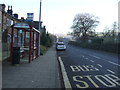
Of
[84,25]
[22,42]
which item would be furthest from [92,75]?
[84,25]

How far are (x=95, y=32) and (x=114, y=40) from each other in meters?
35.6

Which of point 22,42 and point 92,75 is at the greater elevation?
point 22,42

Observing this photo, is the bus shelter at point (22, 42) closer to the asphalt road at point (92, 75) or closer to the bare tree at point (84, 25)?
the asphalt road at point (92, 75)

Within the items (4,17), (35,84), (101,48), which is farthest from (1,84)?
(101,48)

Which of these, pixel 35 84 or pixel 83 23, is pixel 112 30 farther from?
pixel 35 84

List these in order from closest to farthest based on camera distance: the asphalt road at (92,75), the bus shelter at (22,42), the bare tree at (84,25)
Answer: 1. the asphalt road at (92,75)
2. the bus shelter at (22,42)
3. the bare tree at (84,25)

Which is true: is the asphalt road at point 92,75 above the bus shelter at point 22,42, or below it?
below

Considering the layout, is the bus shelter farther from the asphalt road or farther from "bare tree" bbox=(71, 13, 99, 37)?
"bare tree" bbox=(71, 13, 99, 37)

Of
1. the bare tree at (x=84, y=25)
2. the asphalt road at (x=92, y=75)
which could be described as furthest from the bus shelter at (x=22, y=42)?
the bare tree at (x=84, y=25)

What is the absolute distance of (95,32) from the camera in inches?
2736

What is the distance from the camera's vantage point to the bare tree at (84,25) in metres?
69.1

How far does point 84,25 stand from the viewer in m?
69.1

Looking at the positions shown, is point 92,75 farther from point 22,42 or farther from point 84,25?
point 84,25

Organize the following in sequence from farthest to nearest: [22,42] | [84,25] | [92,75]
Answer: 1. [84,25]
2. [22,42]
3. [92,75]
